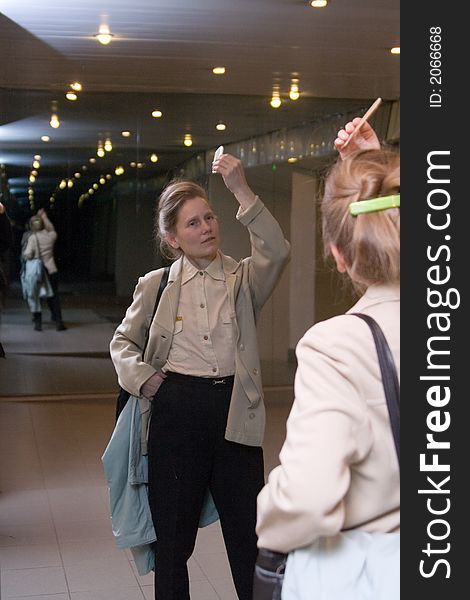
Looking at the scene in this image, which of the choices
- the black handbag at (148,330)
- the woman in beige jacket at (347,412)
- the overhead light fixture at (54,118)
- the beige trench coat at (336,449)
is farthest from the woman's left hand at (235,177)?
the overhead light fixture at (54,118)

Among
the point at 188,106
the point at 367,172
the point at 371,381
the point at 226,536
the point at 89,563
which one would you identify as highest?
the point at 188,106

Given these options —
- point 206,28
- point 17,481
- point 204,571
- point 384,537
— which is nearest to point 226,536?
point 204,571

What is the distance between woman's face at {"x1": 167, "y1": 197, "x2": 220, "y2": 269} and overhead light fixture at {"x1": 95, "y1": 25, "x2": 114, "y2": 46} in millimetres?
4783

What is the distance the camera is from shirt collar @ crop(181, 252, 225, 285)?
339cm

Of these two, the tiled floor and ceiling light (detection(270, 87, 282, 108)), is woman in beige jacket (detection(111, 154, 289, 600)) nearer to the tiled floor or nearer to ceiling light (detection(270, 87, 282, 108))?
the tiled floor

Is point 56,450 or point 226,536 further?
point 56,450

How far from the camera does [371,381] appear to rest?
1.58 m

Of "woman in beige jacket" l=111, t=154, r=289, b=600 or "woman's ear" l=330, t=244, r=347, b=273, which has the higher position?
"woman's ear" l=330, t=244, r=347, b=273

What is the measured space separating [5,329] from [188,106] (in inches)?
118

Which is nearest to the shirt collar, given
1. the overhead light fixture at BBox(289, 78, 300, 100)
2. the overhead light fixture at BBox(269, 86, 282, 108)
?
the overhead light fixture at BBox(289, 78, 300, 100)

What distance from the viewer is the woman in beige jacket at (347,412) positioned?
4.99 ft

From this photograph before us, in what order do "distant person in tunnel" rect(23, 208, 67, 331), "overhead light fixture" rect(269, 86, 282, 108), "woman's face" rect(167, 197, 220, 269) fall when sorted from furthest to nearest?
"overhead light fixture" rect(269, 86, 282, 108) → "distant person in tunnel" rect(23, 208, 67, 331) → "woman's face" rect(167, 197, 220, 269)

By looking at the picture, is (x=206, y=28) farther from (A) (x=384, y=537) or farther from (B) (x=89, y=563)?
(A) (x=384, y=537)

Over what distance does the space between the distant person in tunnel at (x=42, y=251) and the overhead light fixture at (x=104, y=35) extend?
2598mm
